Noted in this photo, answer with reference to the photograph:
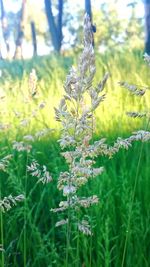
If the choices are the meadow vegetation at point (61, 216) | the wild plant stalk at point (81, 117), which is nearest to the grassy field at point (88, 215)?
the meadow vegetation at point (61, 216)

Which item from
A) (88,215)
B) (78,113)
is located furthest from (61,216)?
(78,113)

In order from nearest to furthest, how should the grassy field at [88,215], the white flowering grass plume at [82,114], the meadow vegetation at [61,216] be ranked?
the white flowering grass plume at [82,114] → the meadow vegetation at [61,216] → the grassy field at [88,215]

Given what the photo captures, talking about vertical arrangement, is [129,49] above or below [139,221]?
above

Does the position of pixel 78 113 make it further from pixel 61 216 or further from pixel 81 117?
pixel 61 216

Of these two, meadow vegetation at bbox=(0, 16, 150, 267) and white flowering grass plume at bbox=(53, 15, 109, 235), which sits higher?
white flowering grass plume at bbox=(53, 15, 109, 235)

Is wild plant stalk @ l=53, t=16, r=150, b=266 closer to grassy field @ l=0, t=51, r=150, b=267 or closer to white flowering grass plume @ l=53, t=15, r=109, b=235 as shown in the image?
Result: white flowering grass plume @ l=53, t=15, r=109, b=235

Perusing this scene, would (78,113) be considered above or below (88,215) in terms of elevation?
above

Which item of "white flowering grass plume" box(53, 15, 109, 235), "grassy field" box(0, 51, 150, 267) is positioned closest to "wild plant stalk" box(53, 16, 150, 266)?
"white flowering grass plume" box(53, 15, 109, 235)

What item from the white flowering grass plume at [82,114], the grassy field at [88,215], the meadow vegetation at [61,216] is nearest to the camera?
the white flowering grass plume at [82,114]

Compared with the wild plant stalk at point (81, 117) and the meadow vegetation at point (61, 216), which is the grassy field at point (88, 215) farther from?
the wild plant stalk at point (81, 117)

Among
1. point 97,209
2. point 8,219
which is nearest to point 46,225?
point 8,219

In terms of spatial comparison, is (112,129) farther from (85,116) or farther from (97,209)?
(85,116)
